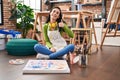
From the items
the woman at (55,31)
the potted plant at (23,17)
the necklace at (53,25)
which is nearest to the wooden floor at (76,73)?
the woman at (55,31)

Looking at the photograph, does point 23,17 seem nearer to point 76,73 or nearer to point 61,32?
point 61,32

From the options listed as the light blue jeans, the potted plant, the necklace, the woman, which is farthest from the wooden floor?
the potted plant

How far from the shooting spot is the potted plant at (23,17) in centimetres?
473

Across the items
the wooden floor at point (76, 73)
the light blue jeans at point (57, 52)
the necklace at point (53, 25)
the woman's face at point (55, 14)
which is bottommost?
the wooden floor at point (76, 73)

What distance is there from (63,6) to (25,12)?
1988 millimetres

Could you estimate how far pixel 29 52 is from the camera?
128 inches

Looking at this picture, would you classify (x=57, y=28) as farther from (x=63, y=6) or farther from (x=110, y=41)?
(x=63, y=6)

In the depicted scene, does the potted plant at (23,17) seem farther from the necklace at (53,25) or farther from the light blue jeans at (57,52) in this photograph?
the light blue jeans at (57,52)

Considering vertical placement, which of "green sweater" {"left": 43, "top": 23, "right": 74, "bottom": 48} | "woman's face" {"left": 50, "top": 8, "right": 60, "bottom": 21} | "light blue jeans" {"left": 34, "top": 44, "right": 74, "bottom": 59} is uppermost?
"woman's face" {"left": 50, "top": 8, "right": 60, "bottom": 21}

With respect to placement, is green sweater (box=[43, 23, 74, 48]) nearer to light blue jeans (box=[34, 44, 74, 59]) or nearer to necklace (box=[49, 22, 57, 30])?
necklace (box=[49, 22, 57, 30])

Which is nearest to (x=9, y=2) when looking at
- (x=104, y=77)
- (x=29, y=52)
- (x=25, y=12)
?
(x=25, y=12)

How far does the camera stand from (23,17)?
191 inches

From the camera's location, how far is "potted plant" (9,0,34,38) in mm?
4730

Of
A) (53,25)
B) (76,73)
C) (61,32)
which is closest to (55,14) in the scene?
(53,25)
